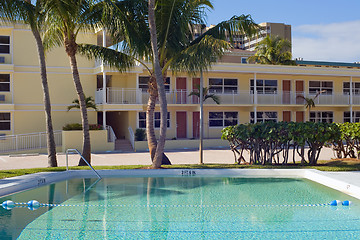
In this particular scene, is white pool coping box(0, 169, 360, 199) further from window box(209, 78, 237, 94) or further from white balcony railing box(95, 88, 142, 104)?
window box(209, 78, 237, 94)

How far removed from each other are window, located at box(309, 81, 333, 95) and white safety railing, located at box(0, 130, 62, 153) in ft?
68.0

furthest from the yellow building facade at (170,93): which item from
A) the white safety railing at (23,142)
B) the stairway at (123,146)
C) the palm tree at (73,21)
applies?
the palm tree at (73,21)

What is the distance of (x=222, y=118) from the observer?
32.1m

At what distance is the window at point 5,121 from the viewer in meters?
26.8

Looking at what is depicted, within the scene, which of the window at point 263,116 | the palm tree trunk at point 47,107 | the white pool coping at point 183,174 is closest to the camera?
the white pool coping at point 183,174

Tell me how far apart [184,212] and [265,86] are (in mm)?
25104

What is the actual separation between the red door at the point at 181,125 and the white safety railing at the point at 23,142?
863cm

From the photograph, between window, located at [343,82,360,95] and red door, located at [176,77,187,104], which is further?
window, located at [343,82,360,95]

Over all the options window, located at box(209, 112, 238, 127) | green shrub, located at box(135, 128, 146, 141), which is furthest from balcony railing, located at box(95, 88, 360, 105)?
green shrub, located at box(135, 128, 146, 141)

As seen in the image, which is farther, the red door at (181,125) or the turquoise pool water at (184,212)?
the red door at (181,125)

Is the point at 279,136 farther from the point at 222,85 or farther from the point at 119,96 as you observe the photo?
the point at 222,85

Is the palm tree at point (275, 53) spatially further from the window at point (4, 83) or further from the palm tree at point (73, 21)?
the palm tree at point (73, 21)

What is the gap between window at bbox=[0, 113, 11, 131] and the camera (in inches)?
1057

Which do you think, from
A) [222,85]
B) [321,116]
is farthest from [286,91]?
[222,85]
